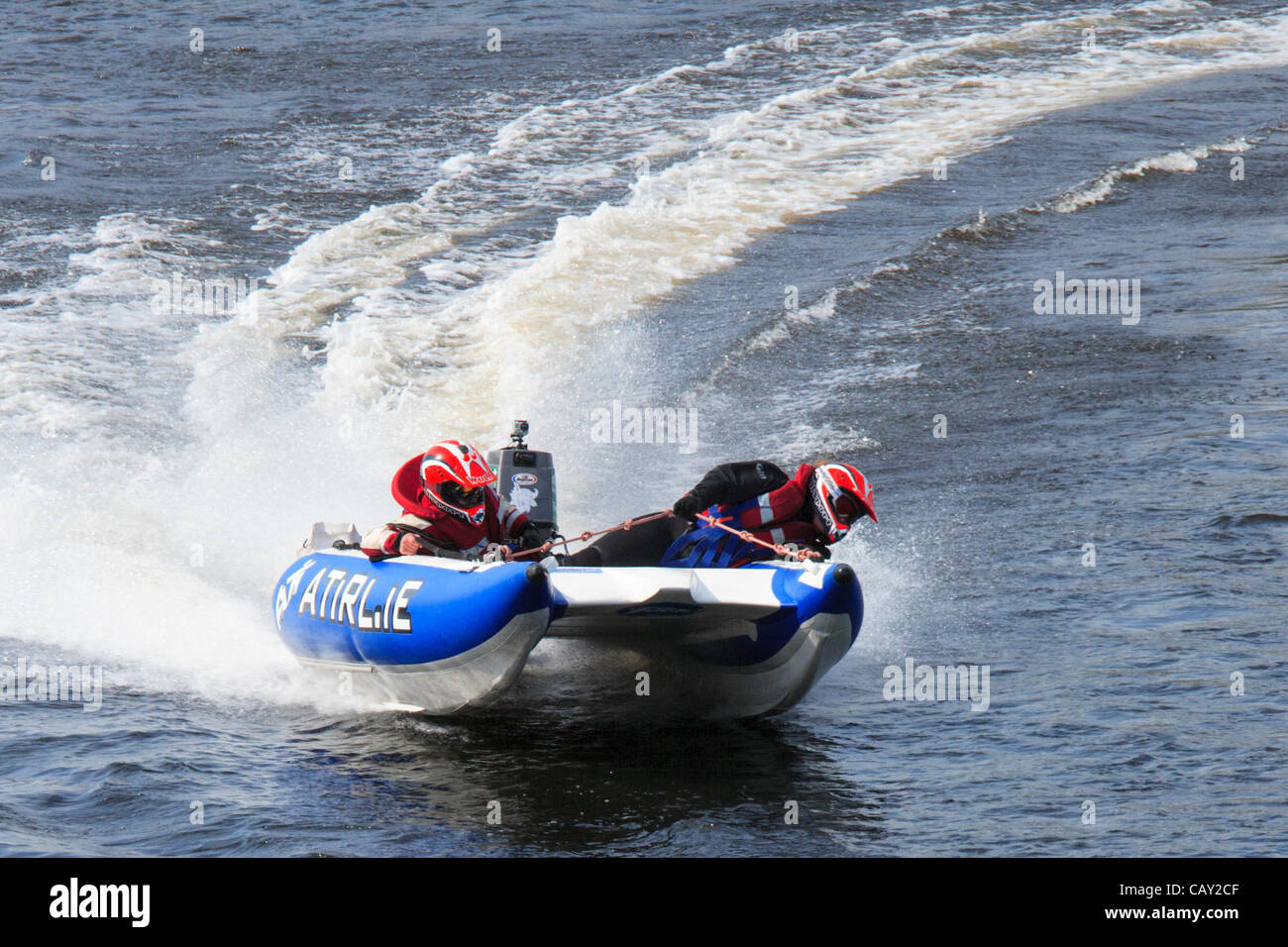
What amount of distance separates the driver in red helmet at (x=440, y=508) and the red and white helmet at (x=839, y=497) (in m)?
1.62

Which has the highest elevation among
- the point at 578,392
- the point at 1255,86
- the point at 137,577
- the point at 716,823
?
the point at 1255,86

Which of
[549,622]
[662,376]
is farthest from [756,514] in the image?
[662,376]

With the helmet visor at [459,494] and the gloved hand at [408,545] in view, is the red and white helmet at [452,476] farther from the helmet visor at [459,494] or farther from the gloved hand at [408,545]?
the gloved hand at [408,545]

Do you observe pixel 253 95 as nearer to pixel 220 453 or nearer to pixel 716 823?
pixel 220 453

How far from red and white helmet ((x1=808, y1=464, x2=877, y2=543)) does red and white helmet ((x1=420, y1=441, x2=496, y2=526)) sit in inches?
67.1

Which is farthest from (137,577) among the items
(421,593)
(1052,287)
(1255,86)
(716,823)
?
(1255,86)

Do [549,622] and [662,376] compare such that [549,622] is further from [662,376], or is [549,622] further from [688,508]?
[662,376]

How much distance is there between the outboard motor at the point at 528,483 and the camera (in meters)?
9.16

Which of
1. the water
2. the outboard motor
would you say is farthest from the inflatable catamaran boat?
the outboard motor

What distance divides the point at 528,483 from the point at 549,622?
2035 mm

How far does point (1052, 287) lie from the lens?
16094 mm

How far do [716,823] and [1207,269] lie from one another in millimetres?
11462

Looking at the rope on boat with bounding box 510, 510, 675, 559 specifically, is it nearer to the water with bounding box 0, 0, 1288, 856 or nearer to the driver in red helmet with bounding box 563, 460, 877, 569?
the driver in red helmet with bounding box 563, 460, 877, 569

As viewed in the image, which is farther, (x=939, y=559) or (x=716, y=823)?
(x=939, y=559)
